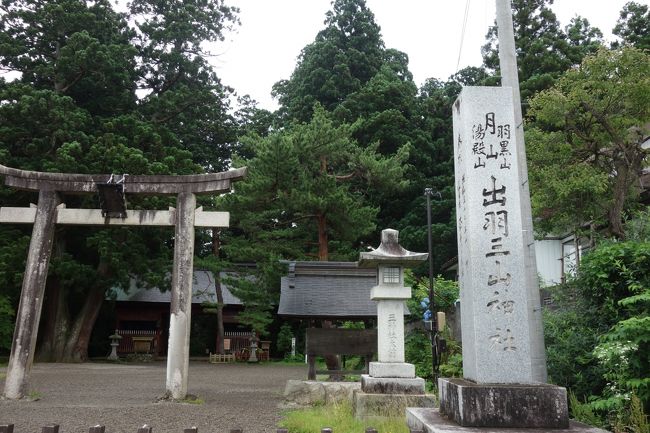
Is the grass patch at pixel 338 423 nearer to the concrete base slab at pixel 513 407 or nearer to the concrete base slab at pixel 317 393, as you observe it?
the concrete base slab at pixel 513 407

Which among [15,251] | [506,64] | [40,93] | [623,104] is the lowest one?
[15,251]

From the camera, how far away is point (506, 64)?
8242 mm

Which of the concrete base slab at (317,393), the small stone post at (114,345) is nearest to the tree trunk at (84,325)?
the small stone post at (114,345)

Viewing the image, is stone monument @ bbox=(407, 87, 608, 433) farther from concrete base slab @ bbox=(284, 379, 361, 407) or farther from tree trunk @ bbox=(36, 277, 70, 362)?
tree trunk @ bbox=(36, 277, 70, 362)


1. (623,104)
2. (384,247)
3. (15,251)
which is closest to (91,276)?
(15,251)

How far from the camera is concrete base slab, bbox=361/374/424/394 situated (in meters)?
8.09

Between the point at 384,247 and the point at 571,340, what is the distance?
334 cm

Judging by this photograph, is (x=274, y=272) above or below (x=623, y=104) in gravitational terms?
below

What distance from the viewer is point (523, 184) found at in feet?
25.1

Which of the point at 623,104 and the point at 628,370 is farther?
the point at 623,104

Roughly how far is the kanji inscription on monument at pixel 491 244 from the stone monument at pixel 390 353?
3035 mm

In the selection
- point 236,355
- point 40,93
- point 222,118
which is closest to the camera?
point 40,93

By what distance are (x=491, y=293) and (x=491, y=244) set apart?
47 cm

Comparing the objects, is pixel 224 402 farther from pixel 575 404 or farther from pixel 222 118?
pixel 222 118
